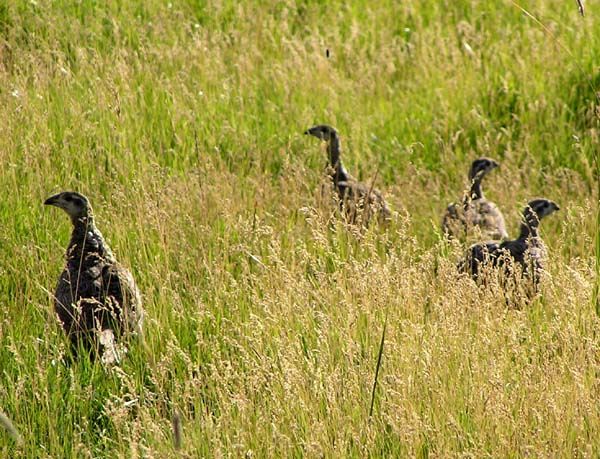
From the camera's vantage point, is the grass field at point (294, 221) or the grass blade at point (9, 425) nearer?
the grass blade at point (9, 425)

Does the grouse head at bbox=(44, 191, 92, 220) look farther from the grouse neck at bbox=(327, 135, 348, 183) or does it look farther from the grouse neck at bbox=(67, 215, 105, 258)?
the grouse neck at bbox=(327, 135, 348, 183)

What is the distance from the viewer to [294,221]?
744cm

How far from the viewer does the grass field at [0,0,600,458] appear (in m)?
4.67

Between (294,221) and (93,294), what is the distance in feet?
6.42

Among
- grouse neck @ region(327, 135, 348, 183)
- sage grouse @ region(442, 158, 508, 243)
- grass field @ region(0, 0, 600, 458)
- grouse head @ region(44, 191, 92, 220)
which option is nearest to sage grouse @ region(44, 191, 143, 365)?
grouse head @ region(44, 191, 92, 220)

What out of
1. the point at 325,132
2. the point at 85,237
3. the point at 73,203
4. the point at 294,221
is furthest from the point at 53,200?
the point at 325,132

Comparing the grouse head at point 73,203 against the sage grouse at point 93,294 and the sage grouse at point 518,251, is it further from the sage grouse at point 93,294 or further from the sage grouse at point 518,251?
the sage grouse at point 518,251

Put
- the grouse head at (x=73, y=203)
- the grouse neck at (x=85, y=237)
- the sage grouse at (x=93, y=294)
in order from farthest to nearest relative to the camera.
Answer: the grouse head at (x=73, y=203)
the grouse neck at (x=85, y=237)
the sage grouse at (x=93, y=294)

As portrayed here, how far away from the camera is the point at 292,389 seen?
474 centimetres

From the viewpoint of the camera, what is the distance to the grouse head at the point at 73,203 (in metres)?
6.31

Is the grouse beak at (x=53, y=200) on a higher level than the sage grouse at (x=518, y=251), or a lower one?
higher

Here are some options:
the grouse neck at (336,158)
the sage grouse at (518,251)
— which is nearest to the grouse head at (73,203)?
the sage grouse at (518,251)

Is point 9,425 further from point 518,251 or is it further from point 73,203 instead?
point 518,251

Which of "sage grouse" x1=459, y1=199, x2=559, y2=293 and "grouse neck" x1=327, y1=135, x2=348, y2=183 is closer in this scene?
"sage grouse" x1=459, y1=199, x2=559, y2=293
